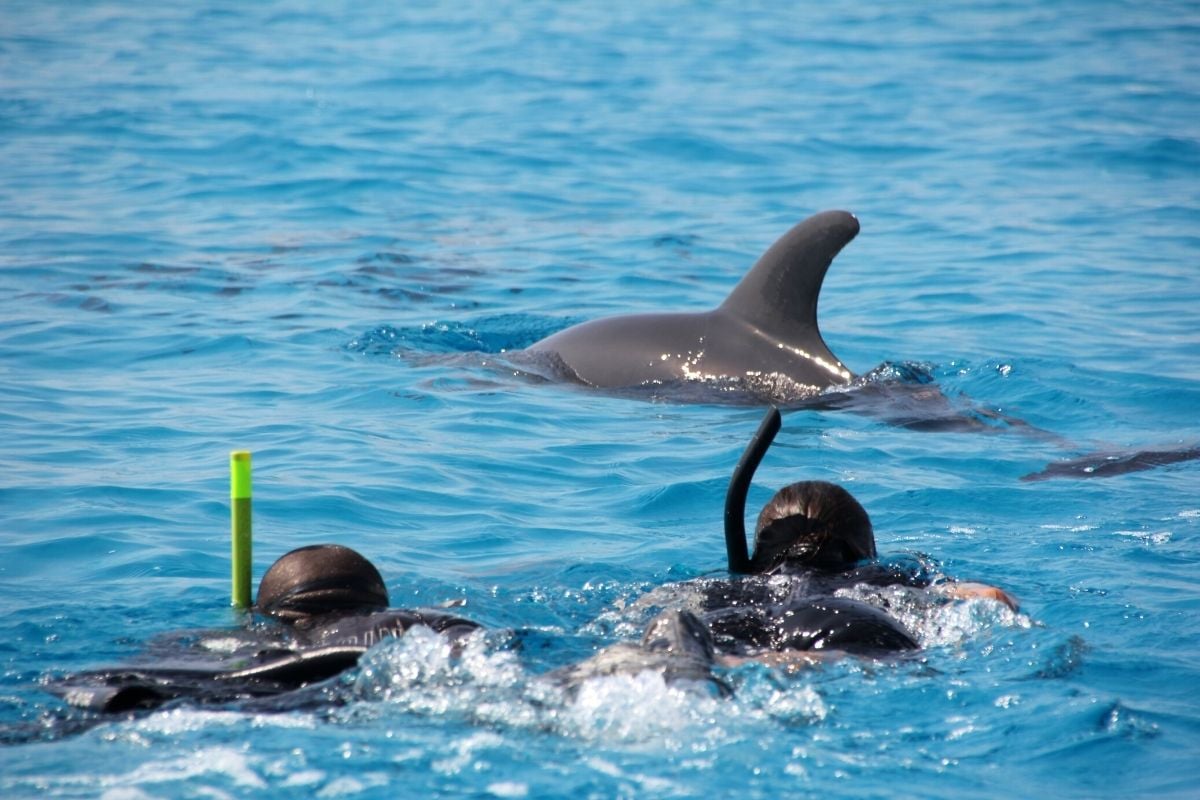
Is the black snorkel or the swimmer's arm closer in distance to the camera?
the black snorkel

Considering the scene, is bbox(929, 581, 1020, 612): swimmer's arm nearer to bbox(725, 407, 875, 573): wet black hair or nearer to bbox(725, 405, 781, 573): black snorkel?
→ bbox(725, 407, 875, 573): wet black hair

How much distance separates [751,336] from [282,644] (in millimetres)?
5042

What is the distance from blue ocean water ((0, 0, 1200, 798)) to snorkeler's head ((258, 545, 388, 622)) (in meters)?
0.59

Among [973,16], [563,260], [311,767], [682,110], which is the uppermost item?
[973,16]

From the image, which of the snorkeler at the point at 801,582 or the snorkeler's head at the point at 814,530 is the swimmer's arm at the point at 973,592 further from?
the snorkeler's head at the point at 814,530

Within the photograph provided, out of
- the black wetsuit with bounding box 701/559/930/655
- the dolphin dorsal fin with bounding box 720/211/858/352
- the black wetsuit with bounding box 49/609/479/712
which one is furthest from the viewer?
the dolphin dorsal fin with bounding box 720/211/858/352

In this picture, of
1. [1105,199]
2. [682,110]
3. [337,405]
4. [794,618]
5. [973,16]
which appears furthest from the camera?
[973,16]

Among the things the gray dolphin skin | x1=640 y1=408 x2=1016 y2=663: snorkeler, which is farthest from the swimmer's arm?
the gray dolphin skin

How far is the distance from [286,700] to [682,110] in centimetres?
1778

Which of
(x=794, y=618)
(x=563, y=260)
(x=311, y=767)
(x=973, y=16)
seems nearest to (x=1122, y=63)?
(x=973, y=16)

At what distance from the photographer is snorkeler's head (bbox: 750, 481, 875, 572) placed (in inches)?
225

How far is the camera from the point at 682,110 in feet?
70.5

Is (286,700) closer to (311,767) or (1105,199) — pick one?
(311,767)

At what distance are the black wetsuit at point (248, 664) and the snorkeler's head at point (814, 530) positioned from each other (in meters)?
Result: 1.33
